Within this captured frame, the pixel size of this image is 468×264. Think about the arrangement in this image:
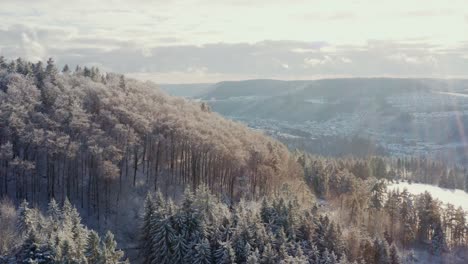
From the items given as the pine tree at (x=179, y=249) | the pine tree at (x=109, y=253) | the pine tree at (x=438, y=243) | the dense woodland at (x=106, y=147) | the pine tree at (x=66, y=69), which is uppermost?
the pine tree at (x=66, y=69)

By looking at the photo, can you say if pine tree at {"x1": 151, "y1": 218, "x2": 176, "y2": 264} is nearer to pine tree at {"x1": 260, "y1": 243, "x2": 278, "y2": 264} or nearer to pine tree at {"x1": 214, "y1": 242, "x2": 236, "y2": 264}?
pine tree at {"x1": 214, "y1": 242, "x2": 236, "y2": 264}

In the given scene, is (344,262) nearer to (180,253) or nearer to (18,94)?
(180,253)

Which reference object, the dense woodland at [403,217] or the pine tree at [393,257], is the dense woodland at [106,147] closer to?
the dense woodland at [403,217]

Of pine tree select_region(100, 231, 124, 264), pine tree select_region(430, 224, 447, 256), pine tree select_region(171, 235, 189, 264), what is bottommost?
pine tree select_region(430, 224, 447, 256)

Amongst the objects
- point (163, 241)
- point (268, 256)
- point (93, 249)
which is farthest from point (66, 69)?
point (268, 256)

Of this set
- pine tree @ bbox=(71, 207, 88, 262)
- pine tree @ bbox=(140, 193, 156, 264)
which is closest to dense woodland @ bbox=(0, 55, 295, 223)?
pine tree @ bbox=(140, 193, 156, 264)

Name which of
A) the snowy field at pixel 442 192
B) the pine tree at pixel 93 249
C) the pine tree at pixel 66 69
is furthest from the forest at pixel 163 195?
the snowy field at pixel 442 192

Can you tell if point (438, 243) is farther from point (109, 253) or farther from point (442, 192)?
point (442, 192)

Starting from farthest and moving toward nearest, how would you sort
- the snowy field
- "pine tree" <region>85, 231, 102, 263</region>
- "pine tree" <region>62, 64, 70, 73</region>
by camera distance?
1. the snowy field
2. "pine tree" <region>62, 64, 70, 73</region>
3. "pine tree" <region>85, 231, 102, 263</region>
